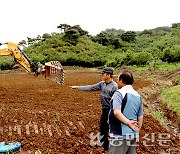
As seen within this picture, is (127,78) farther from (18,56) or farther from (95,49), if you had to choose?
(95,49)

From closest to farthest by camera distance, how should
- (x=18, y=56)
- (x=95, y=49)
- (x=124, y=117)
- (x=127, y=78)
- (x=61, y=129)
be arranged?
(x=124, y=117)
(x=127, y=78)
(x=61, y=129)
(x=18, y=56)
(x=95, y=49)

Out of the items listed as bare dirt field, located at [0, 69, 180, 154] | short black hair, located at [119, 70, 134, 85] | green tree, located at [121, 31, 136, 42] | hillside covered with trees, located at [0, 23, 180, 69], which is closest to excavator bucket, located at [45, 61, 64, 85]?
bare dirt field, located at [0, 69, 180, 154]

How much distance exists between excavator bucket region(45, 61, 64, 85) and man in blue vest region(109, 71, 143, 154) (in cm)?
549

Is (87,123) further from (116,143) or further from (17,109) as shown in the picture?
(116,143)

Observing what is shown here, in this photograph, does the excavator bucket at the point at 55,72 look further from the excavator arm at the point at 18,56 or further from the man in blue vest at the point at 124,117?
the man in blue vest at the point at 124,117

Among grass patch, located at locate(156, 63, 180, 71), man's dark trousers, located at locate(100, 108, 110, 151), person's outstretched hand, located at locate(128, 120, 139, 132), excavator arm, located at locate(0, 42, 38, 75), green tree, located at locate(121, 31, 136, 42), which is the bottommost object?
grass patch, located at locate(156, 63, 180, 71)

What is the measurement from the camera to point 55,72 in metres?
10.6

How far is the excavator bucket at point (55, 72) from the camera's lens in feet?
32.7

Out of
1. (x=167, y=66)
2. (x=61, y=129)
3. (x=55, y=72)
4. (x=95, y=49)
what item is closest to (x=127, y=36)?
(x=95, y=49)

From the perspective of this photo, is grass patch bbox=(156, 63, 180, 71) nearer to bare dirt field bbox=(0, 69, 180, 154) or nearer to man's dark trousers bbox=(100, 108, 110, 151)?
bare dirt field bbox=(0, 69, 180, 154)

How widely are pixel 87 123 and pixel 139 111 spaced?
4794mm

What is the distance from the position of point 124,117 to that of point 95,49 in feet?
165

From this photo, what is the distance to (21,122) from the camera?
29.9ft

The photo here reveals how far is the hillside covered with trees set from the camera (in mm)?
40812
